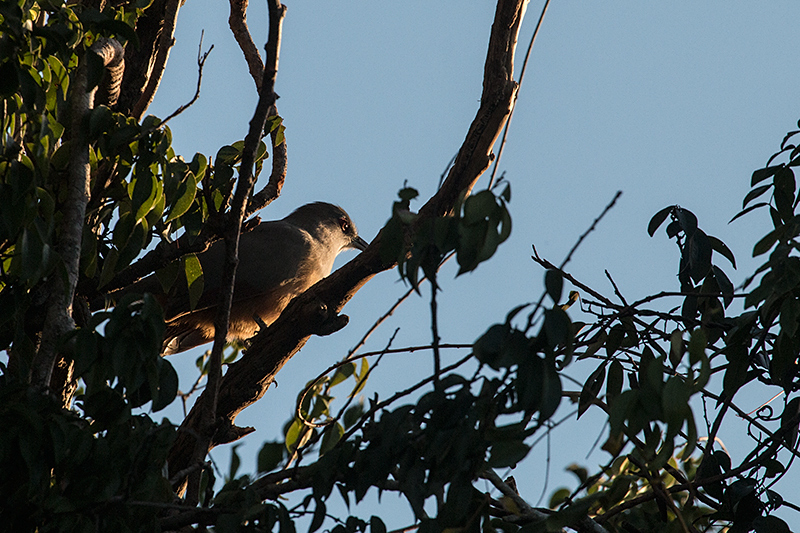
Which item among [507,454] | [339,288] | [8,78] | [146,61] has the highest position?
[146,61]

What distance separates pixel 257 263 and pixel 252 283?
136 millimetres

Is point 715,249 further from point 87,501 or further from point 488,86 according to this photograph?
point 87,501

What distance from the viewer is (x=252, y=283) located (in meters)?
4.92

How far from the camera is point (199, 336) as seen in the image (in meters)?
4.92

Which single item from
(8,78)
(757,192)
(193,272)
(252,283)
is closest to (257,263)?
(252,283)

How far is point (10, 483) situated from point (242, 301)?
10.3 feet

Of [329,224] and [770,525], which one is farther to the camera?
[329,224]

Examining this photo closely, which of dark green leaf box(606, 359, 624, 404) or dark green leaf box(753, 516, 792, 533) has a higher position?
dark green leaf box(606, 359, 624, 404)

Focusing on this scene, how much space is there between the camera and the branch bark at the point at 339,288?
3.38 metres

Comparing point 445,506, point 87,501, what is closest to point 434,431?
point 445,506

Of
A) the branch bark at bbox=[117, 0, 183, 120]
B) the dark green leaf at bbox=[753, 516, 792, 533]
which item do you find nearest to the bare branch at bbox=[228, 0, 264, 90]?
the branch bark at bbox=[117, 0, 183, 120]

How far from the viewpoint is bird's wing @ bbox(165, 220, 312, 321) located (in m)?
4.82

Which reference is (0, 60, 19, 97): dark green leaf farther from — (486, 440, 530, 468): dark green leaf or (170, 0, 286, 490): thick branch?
(486, 440, 530, 468): dark green leaf

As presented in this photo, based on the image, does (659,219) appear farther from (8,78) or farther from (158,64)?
(158,64)
